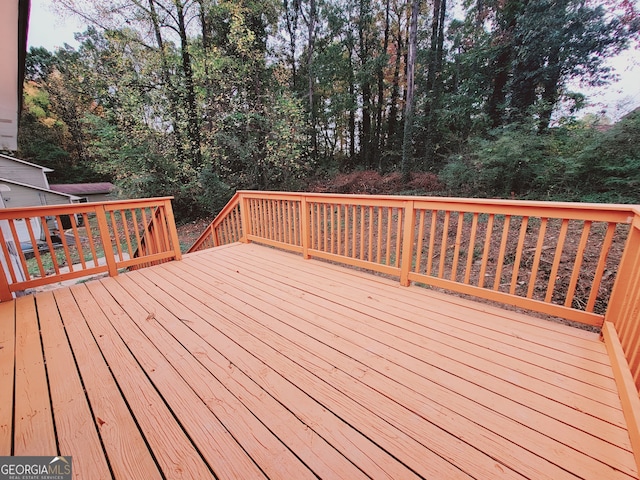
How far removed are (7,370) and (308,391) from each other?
1.89m

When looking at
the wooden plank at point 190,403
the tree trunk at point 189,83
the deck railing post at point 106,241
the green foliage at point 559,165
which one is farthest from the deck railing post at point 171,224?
the green foliage at point 559,165

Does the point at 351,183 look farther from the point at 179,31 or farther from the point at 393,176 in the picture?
the point at 179,31

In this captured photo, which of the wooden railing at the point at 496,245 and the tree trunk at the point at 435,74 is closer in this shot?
the wooden railing at the point at 496,245

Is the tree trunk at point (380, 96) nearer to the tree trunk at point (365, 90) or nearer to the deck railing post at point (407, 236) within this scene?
the tree trunk at point (365, 90)

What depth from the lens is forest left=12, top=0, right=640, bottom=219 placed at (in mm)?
6234

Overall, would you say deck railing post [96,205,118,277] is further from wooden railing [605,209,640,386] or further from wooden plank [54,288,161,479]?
wooden railing [605,209,640,386]

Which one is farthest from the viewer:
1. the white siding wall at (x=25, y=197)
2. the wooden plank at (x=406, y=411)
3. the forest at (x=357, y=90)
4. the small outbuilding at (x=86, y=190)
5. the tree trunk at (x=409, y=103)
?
the small outbuilding at (x=86, y=190)

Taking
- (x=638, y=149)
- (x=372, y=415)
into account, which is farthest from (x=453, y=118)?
(x=372, y=415)

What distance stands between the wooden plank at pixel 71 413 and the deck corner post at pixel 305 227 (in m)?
2.38

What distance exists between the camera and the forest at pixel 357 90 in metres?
6.23

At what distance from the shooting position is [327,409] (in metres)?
1.32

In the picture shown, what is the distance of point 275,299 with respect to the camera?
2.47 meters

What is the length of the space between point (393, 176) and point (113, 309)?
29.4 ft

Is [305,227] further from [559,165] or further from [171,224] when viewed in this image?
[559,165]
